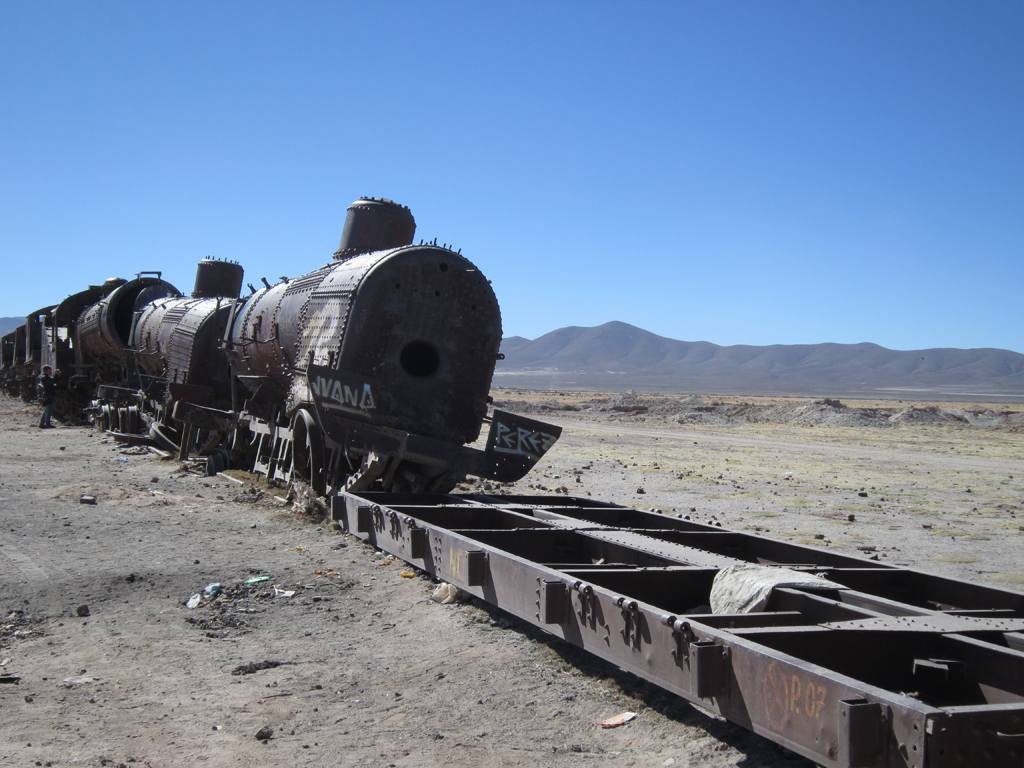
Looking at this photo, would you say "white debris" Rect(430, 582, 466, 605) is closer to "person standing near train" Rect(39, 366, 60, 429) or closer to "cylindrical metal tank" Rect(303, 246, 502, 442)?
"cylindrical metal tank" Rect(303, 246, 502, 442)

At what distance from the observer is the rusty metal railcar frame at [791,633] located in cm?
284

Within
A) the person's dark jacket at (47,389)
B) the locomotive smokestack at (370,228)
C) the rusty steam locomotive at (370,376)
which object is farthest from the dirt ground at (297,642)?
the person's dark jacket at (47,389)

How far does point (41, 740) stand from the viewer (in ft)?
13.3

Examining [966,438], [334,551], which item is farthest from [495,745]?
[966,438]

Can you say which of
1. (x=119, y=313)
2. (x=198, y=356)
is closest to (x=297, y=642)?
(x=198, y=356)

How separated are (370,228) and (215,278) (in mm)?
10109

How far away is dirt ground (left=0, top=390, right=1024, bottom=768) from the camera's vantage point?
13.5 feet

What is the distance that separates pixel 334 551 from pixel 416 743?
15.1ft

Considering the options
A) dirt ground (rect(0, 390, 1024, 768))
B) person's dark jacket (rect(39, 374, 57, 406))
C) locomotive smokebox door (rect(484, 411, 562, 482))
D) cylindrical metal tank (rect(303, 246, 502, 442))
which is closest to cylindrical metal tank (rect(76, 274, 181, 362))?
person's dark jacket (rect(39, 374, 57, 406))

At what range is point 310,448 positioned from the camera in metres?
10.5

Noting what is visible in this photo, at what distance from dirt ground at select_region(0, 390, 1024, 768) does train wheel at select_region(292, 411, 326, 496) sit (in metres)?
0.61

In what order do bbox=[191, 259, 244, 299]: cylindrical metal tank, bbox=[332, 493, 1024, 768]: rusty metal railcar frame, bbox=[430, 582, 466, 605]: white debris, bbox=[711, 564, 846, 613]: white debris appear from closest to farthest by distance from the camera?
bbox=[332, 493, 1024, 768]: rusty metal railcar frame → bbox=[711, 564, 846, 613]: white debris → bbox=[430, 582, 466, 605]: white debris → bbox=[191, 259, 244, 299]: cylindrical metal tank

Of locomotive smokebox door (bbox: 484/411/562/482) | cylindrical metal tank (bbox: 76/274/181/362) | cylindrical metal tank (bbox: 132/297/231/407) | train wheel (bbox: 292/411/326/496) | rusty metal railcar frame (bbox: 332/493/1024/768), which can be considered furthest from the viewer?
cylindrical metal tank (bbox: 76/274/181/362)

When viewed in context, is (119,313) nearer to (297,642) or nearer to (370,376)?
(370,376)
